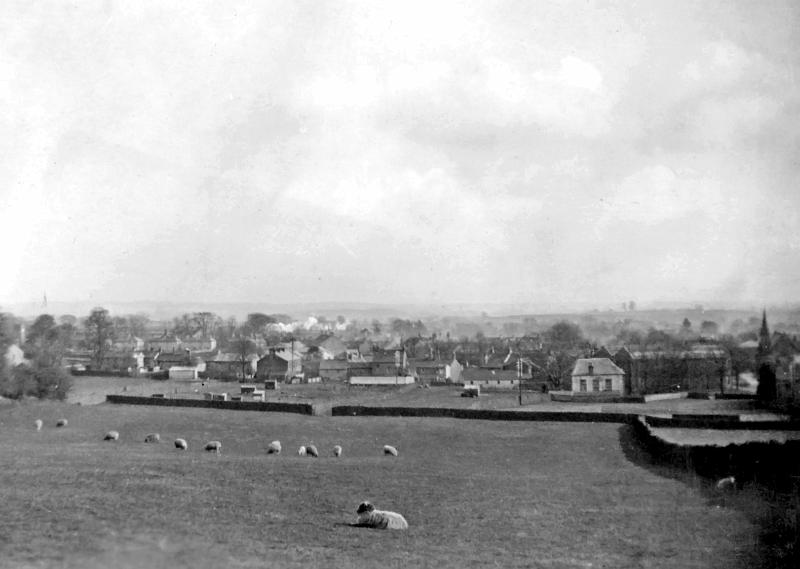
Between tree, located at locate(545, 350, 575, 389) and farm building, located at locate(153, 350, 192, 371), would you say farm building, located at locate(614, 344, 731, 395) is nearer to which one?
tree, located at locate(545, 350, 575, 389)

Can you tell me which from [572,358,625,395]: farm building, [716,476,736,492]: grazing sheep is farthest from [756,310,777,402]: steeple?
[572,358,625,395]: farm building

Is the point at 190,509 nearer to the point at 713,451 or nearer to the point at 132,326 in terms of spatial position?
the point at 713,451

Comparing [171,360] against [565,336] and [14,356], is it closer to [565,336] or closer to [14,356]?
[14,356]

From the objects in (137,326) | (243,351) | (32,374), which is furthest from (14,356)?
(137,326)

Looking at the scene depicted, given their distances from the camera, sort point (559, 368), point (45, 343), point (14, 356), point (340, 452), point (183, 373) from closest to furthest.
Answer: point (340, 452), point (14, 356), point (45, 343), point (559, 368), point (183, 373)

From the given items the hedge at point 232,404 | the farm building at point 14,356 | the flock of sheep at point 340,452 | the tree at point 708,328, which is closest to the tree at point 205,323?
the farm building at point 14,356

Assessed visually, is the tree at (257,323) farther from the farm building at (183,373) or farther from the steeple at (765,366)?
the steeple at (765,366)

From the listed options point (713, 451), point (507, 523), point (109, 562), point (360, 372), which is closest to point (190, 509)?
point (109, 562)

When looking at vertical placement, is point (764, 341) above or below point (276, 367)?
above
